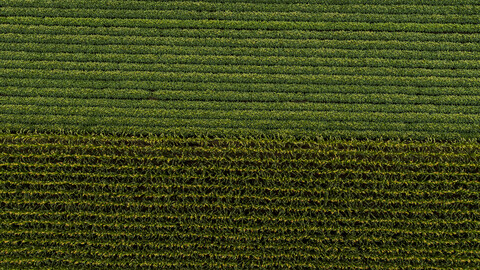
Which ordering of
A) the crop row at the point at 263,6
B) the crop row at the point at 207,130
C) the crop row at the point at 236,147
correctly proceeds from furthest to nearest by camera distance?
the crop row at the point at 263,6 < the crop row at the point at 207,130 < the crop row at the point at 236,147

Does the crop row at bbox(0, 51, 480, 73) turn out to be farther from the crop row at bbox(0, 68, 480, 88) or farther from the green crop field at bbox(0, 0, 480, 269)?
the crop row at bbox(0, 68, 480, 88)

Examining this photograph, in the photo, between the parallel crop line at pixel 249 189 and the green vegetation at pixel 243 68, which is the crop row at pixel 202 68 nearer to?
the green vegetation at pixel 243 68

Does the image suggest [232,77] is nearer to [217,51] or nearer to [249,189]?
[217,51]

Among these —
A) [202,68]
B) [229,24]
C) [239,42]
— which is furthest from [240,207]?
[229,24]

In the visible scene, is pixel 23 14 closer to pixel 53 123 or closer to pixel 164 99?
pixel 53 123

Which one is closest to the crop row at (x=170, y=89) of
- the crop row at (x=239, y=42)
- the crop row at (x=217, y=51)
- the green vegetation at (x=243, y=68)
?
the green vegetation at (x=243, y=68)

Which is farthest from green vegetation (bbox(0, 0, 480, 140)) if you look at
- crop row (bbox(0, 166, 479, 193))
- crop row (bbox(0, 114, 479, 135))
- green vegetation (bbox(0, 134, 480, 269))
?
crop row (bbox(0, 166, 479, 193))
